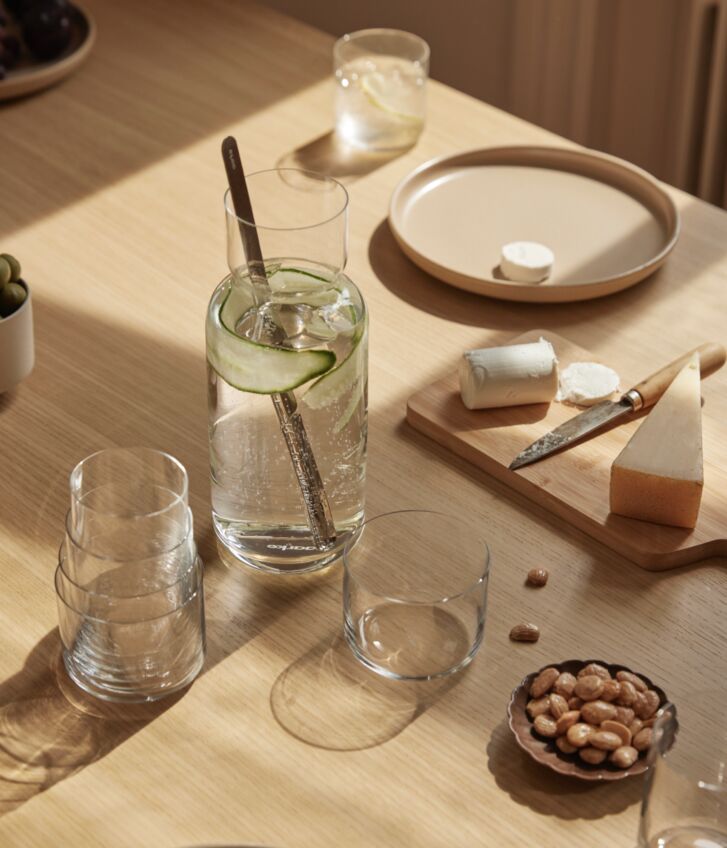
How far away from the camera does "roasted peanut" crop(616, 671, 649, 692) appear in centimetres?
95

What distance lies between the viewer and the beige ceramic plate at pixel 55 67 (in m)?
1.80

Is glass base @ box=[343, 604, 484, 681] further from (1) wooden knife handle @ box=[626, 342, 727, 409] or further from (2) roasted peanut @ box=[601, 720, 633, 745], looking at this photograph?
(1) wooden knife handle @ box=[626, 342, 727, 409]

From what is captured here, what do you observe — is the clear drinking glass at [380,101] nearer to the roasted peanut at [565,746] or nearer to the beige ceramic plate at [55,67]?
the beige ceramic plate at [55,67]

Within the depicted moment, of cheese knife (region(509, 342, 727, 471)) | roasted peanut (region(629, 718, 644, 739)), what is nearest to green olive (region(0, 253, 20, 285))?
cheese knife (region(509, 342, 727, 471))

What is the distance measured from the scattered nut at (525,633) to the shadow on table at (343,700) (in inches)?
2.4

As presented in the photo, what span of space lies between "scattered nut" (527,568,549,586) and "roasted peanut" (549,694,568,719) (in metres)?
0.15

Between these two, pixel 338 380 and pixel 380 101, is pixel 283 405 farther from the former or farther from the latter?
pixel 380 101

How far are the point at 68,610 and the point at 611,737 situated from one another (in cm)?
40

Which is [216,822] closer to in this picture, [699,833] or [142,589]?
[142,589]

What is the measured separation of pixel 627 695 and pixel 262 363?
1.18 ft

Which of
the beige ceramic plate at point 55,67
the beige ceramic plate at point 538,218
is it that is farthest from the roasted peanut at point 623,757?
the beige ceramic plate at point 55,67

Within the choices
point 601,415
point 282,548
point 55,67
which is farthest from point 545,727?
point 55,67

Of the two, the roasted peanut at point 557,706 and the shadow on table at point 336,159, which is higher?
the roasted peanut at point 557,706

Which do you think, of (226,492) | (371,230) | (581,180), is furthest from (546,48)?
(226,492)
